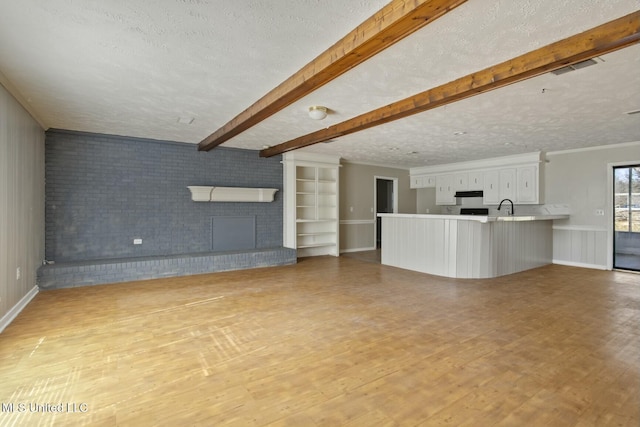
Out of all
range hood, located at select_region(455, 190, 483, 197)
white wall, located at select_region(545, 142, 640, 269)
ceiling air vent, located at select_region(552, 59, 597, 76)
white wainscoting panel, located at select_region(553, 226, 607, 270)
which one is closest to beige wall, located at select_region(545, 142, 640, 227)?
white wall, located at select_region(545, 142, 640, 269)

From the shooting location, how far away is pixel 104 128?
4.93 meters

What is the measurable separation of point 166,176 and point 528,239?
7.06 meters

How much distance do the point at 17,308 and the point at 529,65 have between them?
5652 millimetres

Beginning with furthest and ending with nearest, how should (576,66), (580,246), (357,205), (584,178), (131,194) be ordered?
(357,205)
(580,246)
(584,178)
(131,194)
(576,66)

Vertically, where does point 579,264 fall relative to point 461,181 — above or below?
below

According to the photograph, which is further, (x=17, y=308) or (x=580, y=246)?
(x=580, y=246)

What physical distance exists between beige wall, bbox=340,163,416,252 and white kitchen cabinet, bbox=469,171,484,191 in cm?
215

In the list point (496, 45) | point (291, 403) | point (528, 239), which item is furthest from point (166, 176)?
point (528, 239)

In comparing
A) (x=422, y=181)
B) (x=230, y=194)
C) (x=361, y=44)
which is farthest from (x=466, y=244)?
(x=230, y=194)

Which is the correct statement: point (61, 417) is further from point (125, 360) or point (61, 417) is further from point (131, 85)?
point (131, 85)

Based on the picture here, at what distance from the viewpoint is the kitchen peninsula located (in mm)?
5145

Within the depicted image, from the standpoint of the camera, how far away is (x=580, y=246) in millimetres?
6383

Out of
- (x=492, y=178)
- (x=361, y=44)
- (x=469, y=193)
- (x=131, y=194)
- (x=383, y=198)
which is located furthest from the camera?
(x=383, y=198)

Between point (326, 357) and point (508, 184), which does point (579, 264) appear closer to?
point (508, 184)
